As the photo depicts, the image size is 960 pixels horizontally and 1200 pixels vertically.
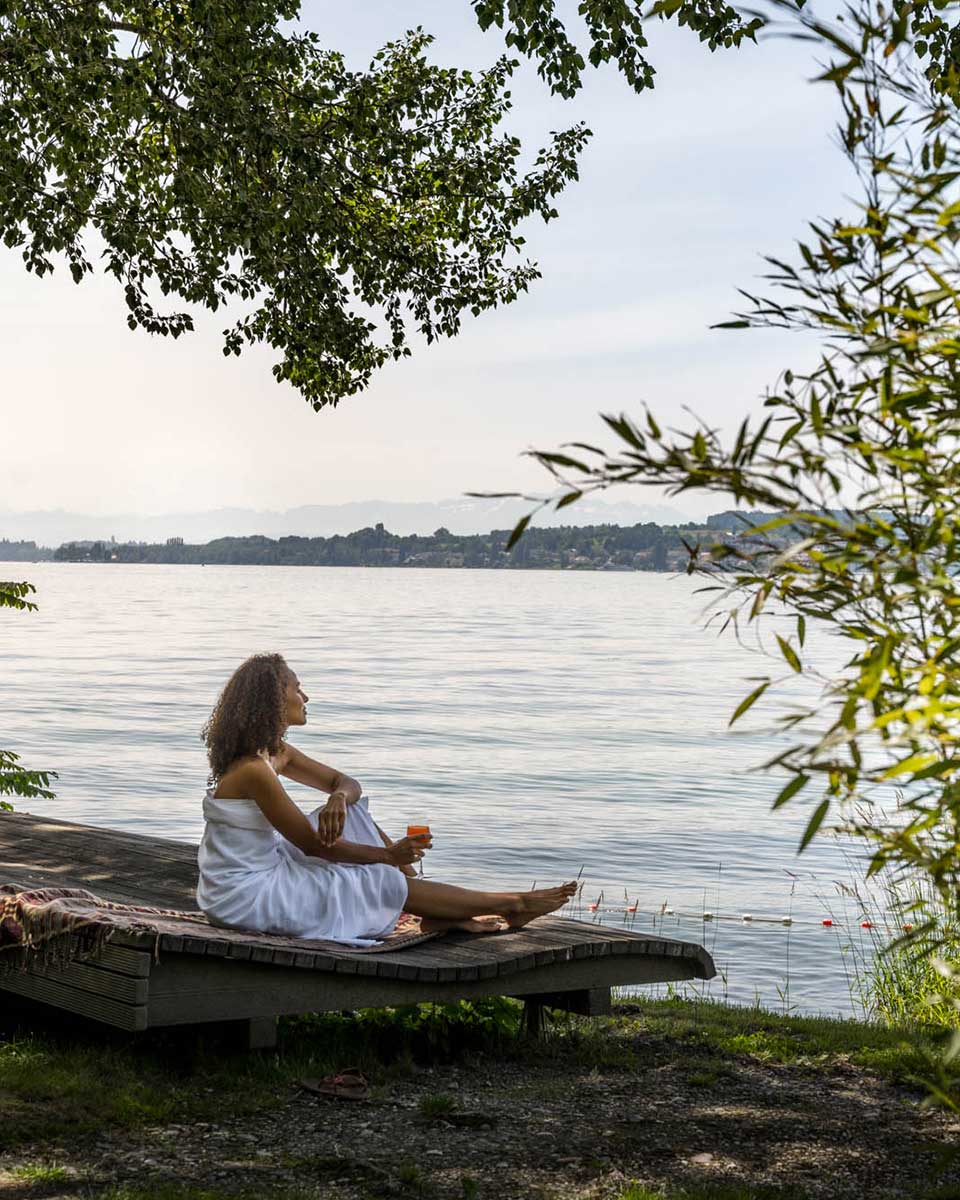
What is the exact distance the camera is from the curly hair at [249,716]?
20.6 feet

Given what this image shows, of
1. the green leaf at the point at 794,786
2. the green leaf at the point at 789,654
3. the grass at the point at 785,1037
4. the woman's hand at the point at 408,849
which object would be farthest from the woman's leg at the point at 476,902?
the green leaf at the point at 794,786

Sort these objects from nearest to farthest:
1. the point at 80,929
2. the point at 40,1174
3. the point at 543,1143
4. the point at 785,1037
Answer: the point at 40,1174 → the point at 543,1143 → the point at 80,929 → the point at 785,1037

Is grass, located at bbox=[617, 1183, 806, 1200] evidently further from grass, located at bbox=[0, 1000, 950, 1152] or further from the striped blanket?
the striped blanket

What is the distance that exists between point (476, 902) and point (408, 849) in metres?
0.45

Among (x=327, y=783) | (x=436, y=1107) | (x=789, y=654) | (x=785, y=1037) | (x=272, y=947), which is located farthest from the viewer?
(x=785, y=1037)

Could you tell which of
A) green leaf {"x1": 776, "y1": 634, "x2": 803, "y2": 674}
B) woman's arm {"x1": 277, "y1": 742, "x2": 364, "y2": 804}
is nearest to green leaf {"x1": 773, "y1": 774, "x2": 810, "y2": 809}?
green leaf {"x1": 776, "y1": 634, "x2": 803, "y2": 674}

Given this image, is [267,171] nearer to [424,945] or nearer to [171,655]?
[424,945]

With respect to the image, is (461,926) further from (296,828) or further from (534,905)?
(296,828)

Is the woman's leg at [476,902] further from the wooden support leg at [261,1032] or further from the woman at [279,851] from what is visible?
the wooden support leg at [261,1032]

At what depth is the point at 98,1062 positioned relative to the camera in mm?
5746

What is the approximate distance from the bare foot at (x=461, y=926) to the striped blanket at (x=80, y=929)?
0.96 feet

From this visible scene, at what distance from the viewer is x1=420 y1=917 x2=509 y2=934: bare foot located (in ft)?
21.7

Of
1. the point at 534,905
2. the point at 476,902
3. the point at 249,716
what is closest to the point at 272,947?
the point at 249,716

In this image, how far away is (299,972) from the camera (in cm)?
581
